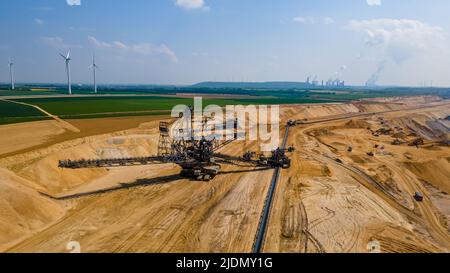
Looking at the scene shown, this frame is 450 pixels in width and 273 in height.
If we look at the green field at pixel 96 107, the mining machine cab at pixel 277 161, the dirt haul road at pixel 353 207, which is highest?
the green field at pixel 96 107

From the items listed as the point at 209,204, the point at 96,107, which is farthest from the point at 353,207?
the point at 96,107

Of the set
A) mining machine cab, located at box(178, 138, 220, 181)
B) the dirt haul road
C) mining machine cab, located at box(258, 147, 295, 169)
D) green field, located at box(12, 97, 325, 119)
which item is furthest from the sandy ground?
green field, located at box(12, 97, 325, 119)

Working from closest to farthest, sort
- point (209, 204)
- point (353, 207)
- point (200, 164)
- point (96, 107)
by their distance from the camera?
point (209, 204) → point (353, 207) → point (200, 164) → point (96, 107)

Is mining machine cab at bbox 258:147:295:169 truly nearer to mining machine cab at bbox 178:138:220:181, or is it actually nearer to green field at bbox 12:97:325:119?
mining machine cab at bbox 178:138:220:181

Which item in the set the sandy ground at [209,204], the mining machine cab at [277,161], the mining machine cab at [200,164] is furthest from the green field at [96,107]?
the mining machine cab at [277,161]

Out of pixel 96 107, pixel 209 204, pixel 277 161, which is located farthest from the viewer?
pixel 96 107

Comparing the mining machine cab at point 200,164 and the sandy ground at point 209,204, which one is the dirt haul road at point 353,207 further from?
the mining machine cab at point 200,164

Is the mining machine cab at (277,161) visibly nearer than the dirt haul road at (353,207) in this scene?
No

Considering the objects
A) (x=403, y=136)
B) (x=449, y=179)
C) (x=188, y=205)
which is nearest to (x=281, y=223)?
(x=188, y=205)

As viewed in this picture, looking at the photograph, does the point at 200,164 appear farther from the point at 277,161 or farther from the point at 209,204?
the point at 277,161

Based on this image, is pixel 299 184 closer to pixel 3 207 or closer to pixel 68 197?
pixel 68 197
